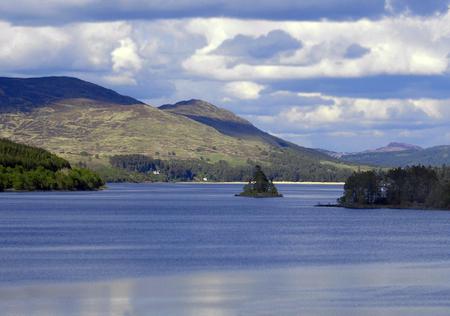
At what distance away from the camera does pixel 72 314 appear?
A: 5341 cm

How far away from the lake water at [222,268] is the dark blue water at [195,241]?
0.43 feet

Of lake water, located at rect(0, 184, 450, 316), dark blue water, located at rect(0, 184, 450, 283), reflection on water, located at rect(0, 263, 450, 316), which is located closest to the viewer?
reflection on water, located at rect(0, 263, 450, 316)

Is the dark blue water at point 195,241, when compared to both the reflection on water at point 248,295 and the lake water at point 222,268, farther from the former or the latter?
the reflection on water at point 248,295

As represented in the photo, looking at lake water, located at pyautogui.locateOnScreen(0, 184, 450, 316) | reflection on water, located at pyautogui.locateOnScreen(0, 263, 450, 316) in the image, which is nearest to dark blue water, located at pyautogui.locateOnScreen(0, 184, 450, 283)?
lake water, located at pyautogui.locateOnScreen(0, 184, 450, 316)

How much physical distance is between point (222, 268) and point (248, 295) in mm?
18723

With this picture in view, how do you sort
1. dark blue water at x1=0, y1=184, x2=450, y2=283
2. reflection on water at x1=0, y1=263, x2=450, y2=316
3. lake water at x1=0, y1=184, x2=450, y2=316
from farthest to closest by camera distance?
dark blue water at x1=0, y1=184, x2=450, y2=283, lake water at x1=0, y1=184, x2=450, y2=316, reflection on water at x1=0, y1=263, x2=450, y2=316

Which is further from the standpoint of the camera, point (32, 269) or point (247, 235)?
point (247, 235)

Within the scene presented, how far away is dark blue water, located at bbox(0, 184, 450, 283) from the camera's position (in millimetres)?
82938

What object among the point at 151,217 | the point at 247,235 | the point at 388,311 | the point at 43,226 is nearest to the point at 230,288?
the point at 388,311

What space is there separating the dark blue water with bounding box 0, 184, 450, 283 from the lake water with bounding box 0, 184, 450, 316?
0.13 meters

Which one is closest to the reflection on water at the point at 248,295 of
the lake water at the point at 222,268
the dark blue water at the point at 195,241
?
the lake water at the point at 222,268

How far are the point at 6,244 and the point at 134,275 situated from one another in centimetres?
3462

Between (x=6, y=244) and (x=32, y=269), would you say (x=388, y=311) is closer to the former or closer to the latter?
(x=32, y=269)

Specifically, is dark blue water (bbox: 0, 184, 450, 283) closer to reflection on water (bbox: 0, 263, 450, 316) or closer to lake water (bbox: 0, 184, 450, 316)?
lake water (bbox: 0, 184, 450, 316)
